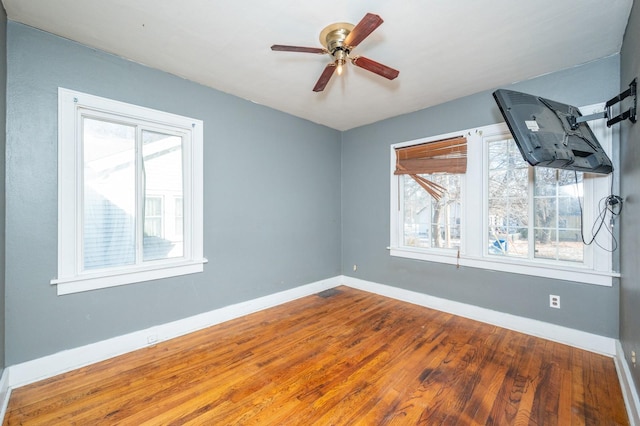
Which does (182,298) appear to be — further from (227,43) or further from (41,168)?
(227,43)

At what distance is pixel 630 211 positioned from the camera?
194 cm

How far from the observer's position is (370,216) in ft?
14.0

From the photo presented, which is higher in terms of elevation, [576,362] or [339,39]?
[339,39]

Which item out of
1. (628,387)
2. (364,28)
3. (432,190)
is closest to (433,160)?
(432,190)

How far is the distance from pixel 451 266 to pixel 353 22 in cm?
292

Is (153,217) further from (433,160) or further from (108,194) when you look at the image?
(433,160)

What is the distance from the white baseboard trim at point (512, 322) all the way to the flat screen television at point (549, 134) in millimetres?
1565

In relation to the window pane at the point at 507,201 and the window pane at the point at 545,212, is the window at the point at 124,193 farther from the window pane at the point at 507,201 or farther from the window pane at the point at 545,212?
the window pane at the point at 545,212

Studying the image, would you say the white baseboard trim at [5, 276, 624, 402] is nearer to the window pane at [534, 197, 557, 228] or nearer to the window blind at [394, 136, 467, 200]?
the window pane at [534, 197, 557, 228]

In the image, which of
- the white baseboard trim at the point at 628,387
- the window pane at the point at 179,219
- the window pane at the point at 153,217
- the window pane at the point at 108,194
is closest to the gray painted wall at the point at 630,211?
the white baseboard trim at the point at 628,387

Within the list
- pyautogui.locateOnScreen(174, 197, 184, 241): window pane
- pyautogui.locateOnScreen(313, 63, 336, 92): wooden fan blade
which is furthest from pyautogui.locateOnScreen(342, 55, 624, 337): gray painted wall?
pyautogui.locateOnScreen(174, 197, 184, 241): window pane

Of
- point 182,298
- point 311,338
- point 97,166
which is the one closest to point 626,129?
point 311,338

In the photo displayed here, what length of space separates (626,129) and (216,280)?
158 inches

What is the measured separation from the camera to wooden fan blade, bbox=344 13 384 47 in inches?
60.4
